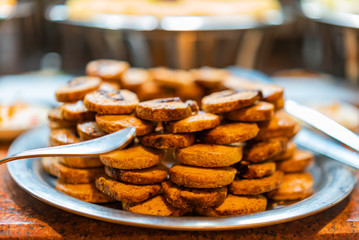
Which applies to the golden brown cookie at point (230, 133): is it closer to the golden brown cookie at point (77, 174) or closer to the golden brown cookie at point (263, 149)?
the golden brown cookie at point (263, 149)

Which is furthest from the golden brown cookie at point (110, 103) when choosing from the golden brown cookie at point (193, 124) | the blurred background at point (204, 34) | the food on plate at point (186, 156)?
the blurred background at point (204, 34)

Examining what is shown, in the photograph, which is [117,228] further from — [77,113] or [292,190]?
[292,190]

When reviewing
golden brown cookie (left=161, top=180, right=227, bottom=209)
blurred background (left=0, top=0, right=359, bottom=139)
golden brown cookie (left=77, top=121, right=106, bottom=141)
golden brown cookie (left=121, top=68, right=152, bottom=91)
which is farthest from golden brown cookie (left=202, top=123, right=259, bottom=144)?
blurred background (left=0, top=0, right=359, bottom=139)

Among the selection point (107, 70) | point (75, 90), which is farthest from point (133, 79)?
point (75, 90)

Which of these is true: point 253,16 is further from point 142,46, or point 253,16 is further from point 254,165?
point 254,165

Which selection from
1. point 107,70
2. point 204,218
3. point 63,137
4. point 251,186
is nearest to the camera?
point 204,218

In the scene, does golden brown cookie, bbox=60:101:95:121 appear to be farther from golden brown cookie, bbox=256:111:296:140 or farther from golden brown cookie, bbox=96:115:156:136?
golden brown cookie, bbox=256:111:296:140
